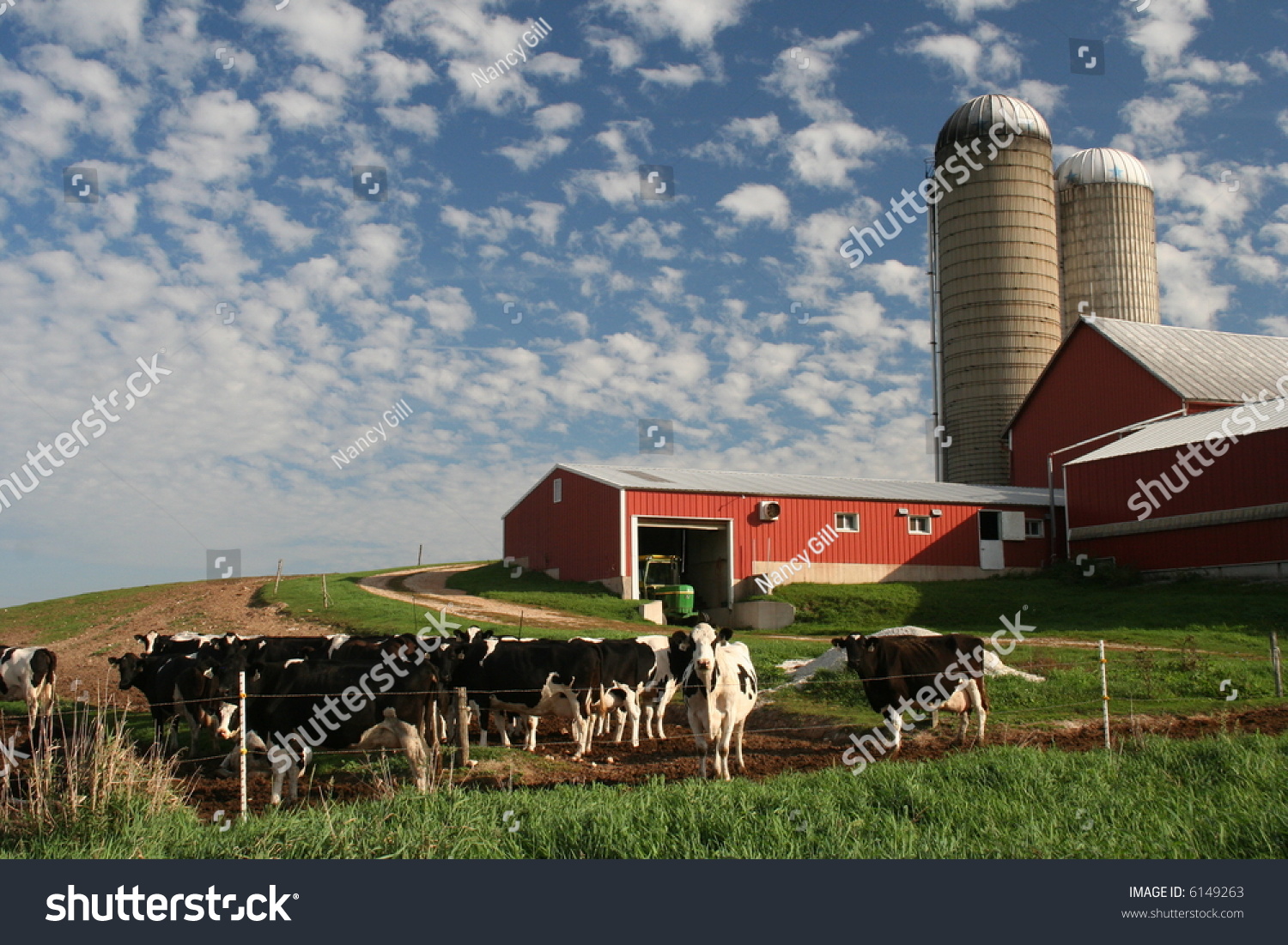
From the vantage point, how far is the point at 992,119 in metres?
47.0

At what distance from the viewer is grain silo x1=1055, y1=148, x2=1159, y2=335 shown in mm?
50312

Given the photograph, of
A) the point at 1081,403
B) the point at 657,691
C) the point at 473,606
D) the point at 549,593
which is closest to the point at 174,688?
the point at 657,691

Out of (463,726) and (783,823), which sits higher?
(463,726)

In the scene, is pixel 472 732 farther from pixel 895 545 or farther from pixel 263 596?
pixel 895 545

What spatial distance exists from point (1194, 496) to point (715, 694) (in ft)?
83.4

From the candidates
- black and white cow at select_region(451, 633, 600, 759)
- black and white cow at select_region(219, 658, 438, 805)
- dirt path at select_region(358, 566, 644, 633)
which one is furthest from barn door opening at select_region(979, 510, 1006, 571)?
black and white cow at select_region(219, 658, 438, 805)

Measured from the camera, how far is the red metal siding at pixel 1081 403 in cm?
3850

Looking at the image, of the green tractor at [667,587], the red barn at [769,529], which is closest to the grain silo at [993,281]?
the red barn at [769,529]

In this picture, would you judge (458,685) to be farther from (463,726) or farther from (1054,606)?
(1054,606)

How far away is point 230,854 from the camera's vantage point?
623 centimetres

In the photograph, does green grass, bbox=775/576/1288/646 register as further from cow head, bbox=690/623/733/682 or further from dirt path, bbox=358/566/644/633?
cow head, bbox=690/623/733/682

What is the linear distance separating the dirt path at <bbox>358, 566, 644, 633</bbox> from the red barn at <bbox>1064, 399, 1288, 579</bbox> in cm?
1663

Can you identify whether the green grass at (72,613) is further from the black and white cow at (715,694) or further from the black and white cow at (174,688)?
the black and white cow at (715,694)

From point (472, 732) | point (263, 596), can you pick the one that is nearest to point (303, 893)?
point (472, 732)
